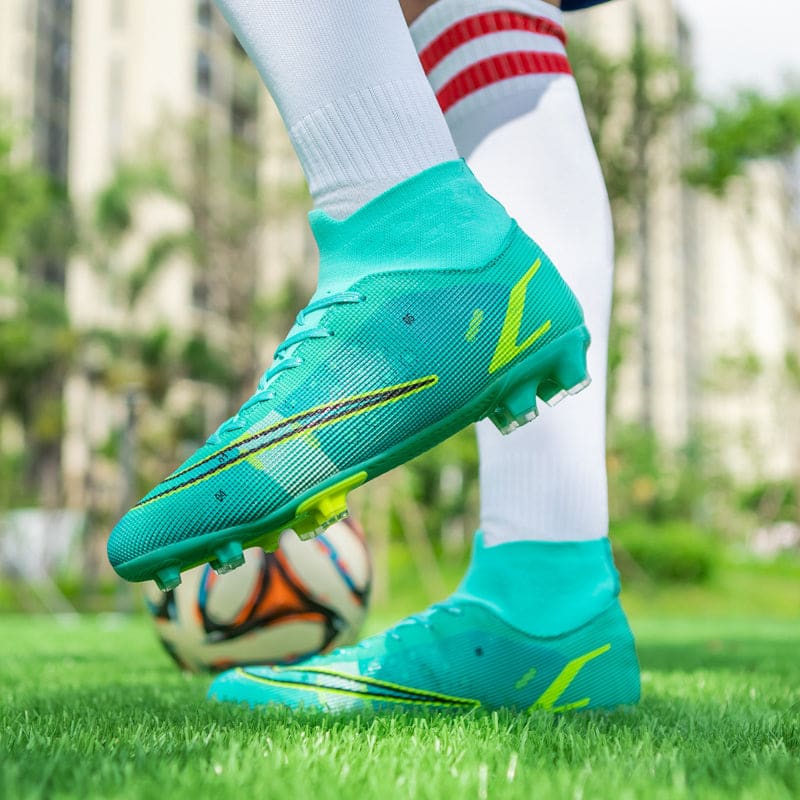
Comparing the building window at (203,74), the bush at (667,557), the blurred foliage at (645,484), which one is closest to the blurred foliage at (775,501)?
the blurred foliage at (645,484)

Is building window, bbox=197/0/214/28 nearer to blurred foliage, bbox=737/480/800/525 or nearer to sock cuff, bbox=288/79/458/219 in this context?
blurred foliage, bbox=737/480/800/525

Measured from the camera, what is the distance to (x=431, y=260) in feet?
4.25

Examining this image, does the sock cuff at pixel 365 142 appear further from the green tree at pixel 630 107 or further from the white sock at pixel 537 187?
the green tree at pixel 630 107

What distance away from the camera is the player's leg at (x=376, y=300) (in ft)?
3.98

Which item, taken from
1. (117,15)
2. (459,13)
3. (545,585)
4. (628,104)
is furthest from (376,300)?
(117,15)

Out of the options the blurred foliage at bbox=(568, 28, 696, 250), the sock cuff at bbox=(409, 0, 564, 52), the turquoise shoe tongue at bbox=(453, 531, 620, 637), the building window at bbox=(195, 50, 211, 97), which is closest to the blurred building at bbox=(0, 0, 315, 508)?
the building window at bbox=(195, 50, 211, 97)

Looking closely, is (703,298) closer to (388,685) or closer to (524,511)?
(524,511)

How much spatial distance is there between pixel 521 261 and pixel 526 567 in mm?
462

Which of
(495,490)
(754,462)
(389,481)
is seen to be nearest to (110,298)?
(389,481)

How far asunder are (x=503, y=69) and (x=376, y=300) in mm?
561

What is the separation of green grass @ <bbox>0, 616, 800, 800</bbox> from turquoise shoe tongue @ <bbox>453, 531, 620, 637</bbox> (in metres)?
0.15

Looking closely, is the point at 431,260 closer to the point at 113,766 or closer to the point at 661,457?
the point at 113,766

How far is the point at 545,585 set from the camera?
4.92 feet

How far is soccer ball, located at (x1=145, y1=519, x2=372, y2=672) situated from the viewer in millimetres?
2598
